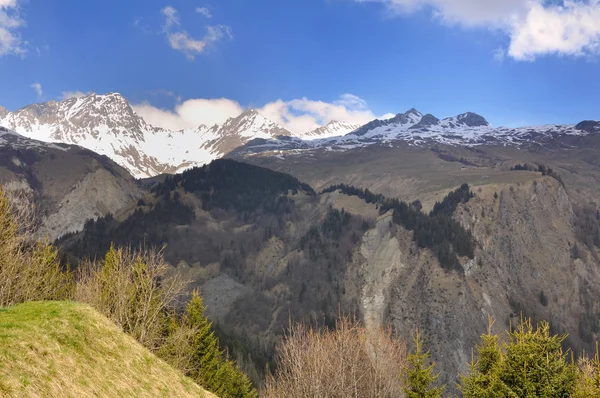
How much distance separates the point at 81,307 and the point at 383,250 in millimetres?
180942

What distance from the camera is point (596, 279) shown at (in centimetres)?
19900

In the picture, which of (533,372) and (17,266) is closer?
(533,372)

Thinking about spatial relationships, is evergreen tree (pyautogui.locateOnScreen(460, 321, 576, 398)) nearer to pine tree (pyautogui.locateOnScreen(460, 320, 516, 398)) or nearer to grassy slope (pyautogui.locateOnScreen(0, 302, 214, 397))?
pine tree (pyautogui.locateOnScreen(460, 320, 516, 398))

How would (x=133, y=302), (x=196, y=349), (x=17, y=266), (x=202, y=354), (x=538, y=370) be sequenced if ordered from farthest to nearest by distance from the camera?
(x=202, y=354) < (x=196, y=349) < (x=17, y=266) < (x=133, y=302) < (x=538, y=370)

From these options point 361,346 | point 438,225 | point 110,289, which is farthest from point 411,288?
point 110,289

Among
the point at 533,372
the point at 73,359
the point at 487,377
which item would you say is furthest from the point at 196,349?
the point at 533,372

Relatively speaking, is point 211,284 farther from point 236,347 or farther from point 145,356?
point 145,356

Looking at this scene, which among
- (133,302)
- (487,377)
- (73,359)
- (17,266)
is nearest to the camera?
(73,359)

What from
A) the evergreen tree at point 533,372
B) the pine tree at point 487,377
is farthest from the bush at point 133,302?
the evergreen tree at point 533,372

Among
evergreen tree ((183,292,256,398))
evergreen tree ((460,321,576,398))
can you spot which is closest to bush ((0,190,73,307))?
evergreen tree ((183,292,256,398))

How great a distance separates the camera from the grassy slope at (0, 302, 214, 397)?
52.5ft

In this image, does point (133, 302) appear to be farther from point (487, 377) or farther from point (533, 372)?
point (533, 372)

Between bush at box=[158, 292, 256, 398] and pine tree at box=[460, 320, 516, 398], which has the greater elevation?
pine tree at box=[460, 320, 516, 398]

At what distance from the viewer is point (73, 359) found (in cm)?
1877
